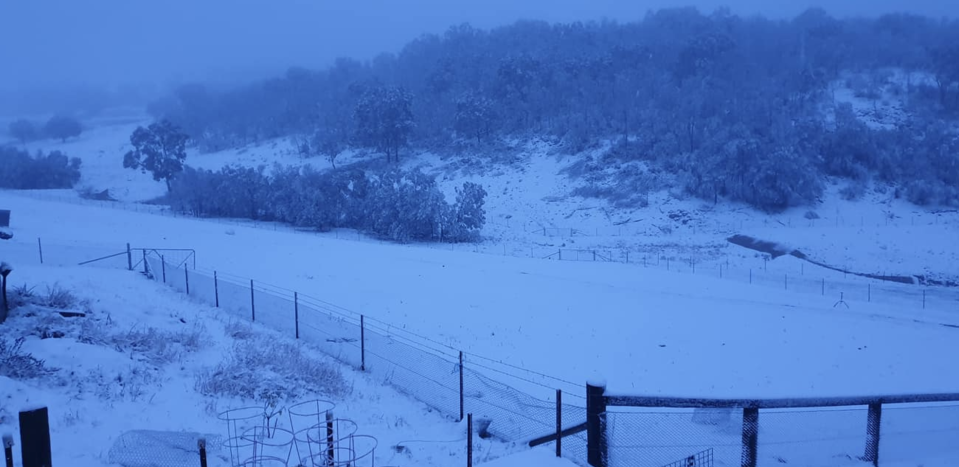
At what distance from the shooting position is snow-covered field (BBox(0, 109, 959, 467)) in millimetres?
9852

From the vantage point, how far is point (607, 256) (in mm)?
36906

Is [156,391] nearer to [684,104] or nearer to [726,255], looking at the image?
[726,255]

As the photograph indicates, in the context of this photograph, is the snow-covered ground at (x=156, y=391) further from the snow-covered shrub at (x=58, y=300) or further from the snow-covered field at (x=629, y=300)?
the snow-covered shrub at (x=58, y=300)

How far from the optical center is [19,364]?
9023 millimetres

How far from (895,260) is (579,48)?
73863mm

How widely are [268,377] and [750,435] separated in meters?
7.18

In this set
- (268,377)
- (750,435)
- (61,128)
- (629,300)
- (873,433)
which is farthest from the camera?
(61,128)

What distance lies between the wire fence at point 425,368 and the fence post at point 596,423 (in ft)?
1.01

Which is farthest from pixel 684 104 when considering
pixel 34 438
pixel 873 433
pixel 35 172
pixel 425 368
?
pixel 35 172

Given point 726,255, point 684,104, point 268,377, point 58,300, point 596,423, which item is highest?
point 684,104

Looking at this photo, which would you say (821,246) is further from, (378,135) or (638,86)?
(378,135)

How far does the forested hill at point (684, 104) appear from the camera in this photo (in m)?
50.7

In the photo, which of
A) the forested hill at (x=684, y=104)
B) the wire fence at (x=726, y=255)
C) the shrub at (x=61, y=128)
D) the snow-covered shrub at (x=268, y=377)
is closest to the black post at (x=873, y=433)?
the snow-covered shrub at (x=268, y=377)

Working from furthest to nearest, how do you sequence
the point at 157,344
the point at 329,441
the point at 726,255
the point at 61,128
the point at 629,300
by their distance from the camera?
the point at 61,128
the point at 726,255
the point at 629,300
the point at 157,344
the point at 329,441
